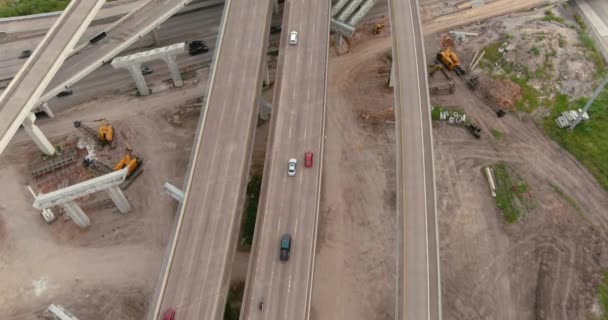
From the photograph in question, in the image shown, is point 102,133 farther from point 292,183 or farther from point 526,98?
point 526,98

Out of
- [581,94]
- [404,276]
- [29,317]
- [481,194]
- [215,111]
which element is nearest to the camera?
[404,276]

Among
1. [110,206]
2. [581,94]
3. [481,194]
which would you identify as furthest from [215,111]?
[581,94]

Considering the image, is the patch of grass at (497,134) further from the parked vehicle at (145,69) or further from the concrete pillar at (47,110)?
the concrete pillar at (47,110)

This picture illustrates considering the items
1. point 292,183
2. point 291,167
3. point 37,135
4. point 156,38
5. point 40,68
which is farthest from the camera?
point 156,38

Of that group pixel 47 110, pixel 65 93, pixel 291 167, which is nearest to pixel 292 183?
pixel 291 167

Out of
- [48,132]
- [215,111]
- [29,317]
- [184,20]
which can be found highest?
[184,20]

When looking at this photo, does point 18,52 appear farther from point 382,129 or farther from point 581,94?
point 581,94
